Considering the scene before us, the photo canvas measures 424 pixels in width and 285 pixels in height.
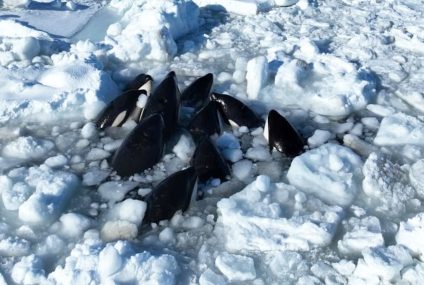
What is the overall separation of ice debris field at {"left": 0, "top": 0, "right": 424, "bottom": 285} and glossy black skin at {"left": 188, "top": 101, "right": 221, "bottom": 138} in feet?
0.24

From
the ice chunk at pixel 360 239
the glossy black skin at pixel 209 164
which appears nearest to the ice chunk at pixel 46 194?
the glossy black skin at pixel 209 164

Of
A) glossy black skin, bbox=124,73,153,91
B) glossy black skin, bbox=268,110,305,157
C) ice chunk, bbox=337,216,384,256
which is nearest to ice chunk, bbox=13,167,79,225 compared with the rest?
glossy black skin, bbox=124,73,153,91

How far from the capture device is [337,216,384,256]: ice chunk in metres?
2.71

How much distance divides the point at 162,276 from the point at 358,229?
1.07m

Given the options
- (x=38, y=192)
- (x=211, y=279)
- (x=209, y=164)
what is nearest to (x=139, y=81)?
(x=209, y=164)

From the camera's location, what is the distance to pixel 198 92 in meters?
3.96

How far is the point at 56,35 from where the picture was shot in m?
5.02

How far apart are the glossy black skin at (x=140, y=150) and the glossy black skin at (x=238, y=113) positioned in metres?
0.59

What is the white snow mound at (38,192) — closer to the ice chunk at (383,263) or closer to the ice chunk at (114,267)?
the ice chunk at (114,267)

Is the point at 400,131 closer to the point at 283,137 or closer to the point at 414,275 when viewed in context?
the point at 283,137

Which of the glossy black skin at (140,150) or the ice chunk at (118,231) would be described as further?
the glossy black skin at (140,150)

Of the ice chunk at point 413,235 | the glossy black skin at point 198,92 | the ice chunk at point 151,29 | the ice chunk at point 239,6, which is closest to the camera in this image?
the ice chunk at point 413,235

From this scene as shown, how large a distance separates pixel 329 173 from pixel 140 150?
112 cm

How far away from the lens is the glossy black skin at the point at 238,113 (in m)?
3.71
